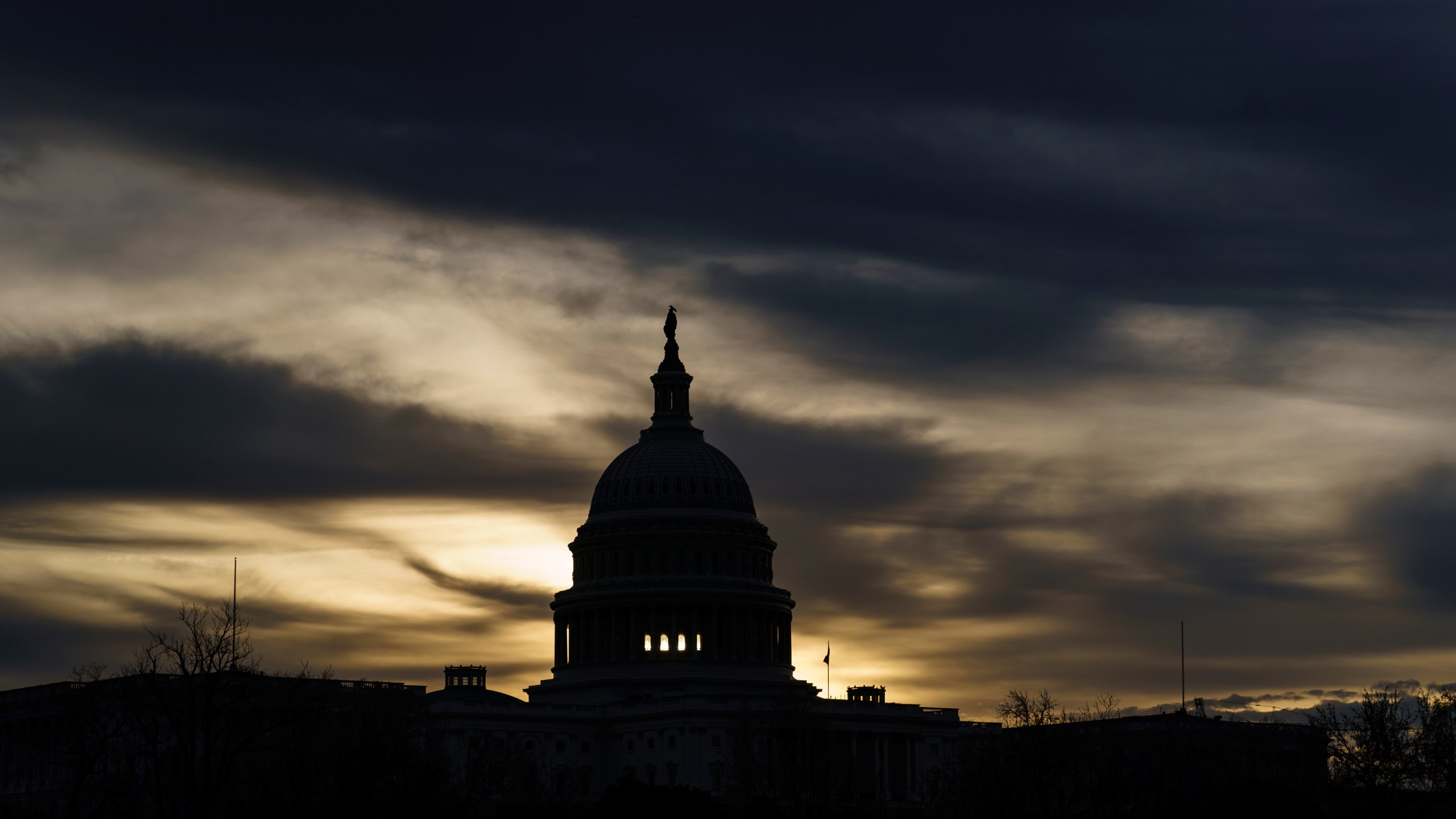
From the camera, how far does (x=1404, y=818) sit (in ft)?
424

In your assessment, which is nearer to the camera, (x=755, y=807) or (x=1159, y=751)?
(x=755, y=807)

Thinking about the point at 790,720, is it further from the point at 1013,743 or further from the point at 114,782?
the point at 114,782

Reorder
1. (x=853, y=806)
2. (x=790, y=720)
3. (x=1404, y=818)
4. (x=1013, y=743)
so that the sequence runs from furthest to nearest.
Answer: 1. (x=790, y=720)
2. (x=853, y=806)
3. (x=1013, y=743)
4. (x=1404, y=818)

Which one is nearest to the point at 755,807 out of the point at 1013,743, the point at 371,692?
the point at 1013,743

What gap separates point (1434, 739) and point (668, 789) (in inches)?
1879

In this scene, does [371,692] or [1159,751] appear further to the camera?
[371,692]

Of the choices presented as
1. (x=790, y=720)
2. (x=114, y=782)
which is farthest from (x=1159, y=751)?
(x=114, y=782)

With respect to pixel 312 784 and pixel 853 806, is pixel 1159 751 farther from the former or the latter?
pixel 312 784

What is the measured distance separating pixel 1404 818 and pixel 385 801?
53.3 m

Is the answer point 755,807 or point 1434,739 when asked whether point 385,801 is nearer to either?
point 755,807

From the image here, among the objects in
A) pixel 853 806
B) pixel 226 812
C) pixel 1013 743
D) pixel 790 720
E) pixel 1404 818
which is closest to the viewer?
pixel 226 812

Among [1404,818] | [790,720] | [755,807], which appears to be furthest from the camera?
[790,720]

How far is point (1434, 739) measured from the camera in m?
136

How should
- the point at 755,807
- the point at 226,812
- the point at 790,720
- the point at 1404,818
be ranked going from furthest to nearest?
the point at 790,720 < the point at 755,807 < the point at 1404,818 < the point at 226,812
